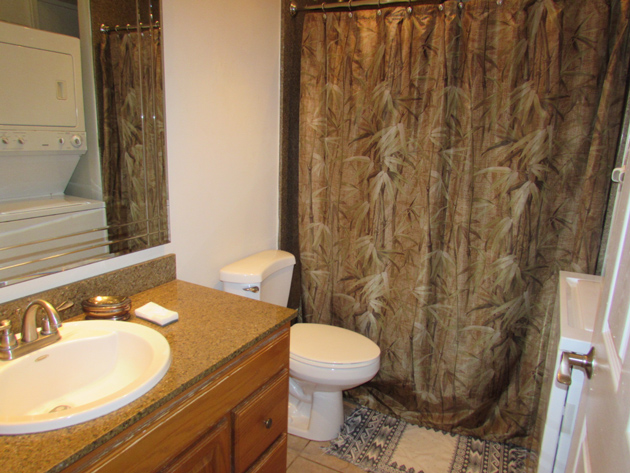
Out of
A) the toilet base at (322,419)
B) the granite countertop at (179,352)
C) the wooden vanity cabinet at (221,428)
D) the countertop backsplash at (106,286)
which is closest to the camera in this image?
the granite countertop at (179,352)

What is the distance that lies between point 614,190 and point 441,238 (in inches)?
27.6

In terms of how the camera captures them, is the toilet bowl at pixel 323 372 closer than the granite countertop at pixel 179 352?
No

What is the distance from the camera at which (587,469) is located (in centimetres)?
83

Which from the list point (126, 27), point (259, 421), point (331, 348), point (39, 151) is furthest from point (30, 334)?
point (331, 348)

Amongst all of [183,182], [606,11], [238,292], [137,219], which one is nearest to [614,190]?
[606,11]

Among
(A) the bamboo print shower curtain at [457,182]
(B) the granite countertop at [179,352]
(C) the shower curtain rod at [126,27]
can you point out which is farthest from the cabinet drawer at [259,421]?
(C) the shower curtain rod at [126,27]

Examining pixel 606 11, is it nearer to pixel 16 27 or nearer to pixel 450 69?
pixel 450 69

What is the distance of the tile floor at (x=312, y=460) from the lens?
6.37 ft

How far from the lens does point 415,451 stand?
205cm

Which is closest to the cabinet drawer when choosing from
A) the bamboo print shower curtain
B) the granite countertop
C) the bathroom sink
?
the granite countertop

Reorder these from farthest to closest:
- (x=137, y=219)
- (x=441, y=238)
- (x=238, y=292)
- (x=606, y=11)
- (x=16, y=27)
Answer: (x=441, y=238), (x=238, y=292), (x=606, y=11), (x=137, y=219), (x=16, y=27)

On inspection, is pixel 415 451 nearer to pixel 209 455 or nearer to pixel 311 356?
pixel 311 356

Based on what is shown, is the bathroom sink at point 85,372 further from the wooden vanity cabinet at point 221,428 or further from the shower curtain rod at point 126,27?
the shower curtain rod at point 126,27

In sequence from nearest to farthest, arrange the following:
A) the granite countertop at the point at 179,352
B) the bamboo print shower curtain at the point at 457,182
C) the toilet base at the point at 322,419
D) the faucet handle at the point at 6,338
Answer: the granite countertop at the point at 179,352 → the faucet handle at the point at 6,338 → the bamboo print shower curtain at the point at 457,182 → the toilet base at the point at 322,419
